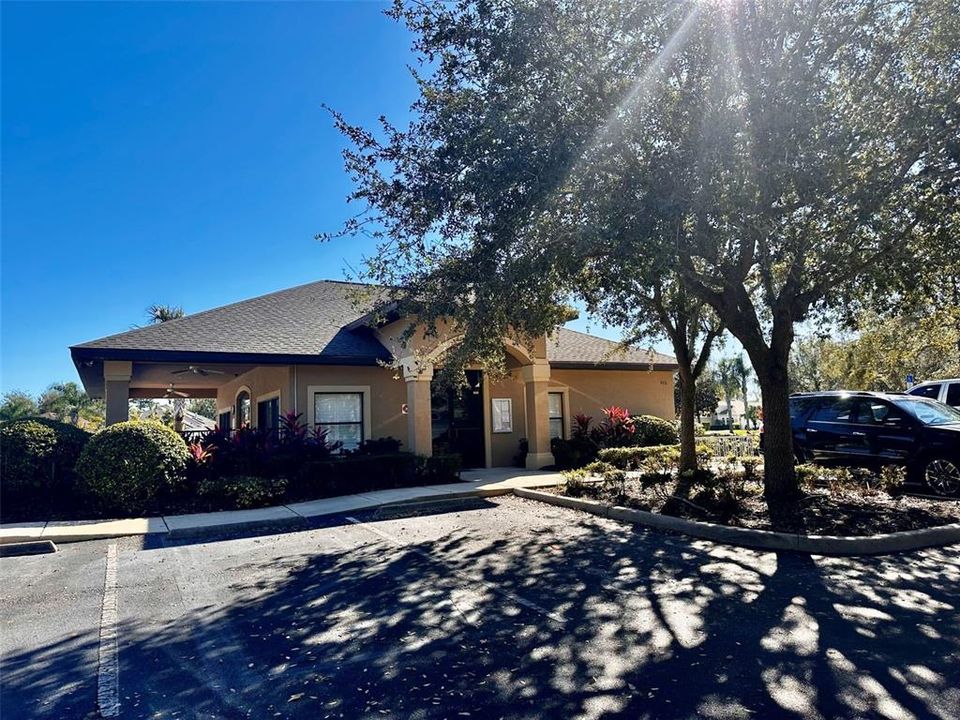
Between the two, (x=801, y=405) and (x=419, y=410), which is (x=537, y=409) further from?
(x=801, y=405)

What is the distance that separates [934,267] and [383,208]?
7.87 meters

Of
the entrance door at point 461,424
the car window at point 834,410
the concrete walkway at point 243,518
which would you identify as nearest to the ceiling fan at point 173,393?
the entrance door at point 461,424

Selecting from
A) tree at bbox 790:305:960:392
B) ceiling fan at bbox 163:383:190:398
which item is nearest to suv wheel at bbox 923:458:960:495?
tree at bbox 790:305:960:392

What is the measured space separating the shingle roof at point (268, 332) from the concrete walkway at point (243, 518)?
3627 millimetres

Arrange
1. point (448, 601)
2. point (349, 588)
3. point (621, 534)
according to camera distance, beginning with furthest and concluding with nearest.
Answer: point (621, 534) < point (349, 588) < point (448, 601)

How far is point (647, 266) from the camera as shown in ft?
21.7

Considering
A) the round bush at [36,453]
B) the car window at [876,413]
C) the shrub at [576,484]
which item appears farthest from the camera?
the shrub at [576,484]

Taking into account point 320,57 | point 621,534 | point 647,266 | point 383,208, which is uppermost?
point 320,57

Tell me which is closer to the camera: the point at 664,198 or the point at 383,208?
the point at 664,198

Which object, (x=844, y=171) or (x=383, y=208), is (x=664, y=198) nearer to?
(x=844, y=171)

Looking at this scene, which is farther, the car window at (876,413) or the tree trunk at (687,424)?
the tree trunk at (687,424)

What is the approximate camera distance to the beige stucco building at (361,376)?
13.2 meters

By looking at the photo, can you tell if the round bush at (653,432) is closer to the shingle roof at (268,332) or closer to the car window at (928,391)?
the car window at (928,391)

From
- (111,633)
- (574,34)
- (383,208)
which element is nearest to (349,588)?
(111,633)
